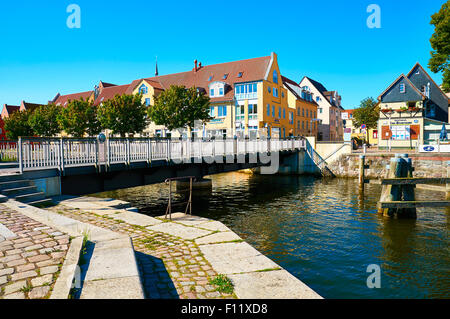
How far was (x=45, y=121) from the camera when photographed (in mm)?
45062

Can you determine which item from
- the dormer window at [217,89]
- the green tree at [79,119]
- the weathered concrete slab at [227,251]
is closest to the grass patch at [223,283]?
the weathered concrete slab at [227,251]

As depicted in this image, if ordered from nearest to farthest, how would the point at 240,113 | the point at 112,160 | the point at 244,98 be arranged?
the point at 112,160 < the point at 244,98 < the point at 240,113

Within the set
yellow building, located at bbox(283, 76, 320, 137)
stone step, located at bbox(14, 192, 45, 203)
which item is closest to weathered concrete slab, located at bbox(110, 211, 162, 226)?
stone step, located at bbox(14, 192, 45, 203)

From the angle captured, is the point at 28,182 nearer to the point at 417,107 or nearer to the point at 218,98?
the point at 218,98

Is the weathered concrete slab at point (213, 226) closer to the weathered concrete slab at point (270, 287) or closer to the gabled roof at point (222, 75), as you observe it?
the weathered concrete slab at point (270, 287)

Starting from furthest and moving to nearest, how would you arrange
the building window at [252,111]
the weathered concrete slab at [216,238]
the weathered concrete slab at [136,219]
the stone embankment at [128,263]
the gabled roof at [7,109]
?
the gabled roof at [7,109] < the building window at [252,111] < the weathered concrete slab at [136,219] < the weathered concrete slab at [216,238] < the stone embankment at [128,263]

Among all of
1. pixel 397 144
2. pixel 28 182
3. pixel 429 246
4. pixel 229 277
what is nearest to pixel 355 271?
pixel 429 246

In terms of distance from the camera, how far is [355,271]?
810 centimetres

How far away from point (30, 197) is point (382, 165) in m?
30.0

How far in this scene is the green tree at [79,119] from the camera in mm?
38688

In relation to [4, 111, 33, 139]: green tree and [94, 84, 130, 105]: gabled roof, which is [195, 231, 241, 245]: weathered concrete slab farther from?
[94, 84, 130, 105]: gabled roof

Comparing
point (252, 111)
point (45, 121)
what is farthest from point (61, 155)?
point (45, 121)

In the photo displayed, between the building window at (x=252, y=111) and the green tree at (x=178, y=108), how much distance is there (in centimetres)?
897

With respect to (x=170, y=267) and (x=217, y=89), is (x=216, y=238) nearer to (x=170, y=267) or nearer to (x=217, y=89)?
(x=170, y=267)
